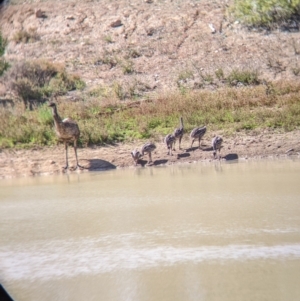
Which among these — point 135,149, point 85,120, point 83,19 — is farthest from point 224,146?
point 83,19

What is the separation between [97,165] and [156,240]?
783 centimetres

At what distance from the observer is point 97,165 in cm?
1484

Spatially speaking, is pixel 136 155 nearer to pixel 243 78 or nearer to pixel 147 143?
pixel 147 143

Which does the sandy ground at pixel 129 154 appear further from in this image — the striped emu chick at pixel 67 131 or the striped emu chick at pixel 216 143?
the striped emu chick at pixel 67 131

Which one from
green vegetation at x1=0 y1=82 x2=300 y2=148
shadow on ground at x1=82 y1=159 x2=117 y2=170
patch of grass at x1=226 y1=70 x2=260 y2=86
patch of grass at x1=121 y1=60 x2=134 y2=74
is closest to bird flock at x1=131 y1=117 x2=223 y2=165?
shadow on ground at x1=82 y1=159 x2=117 y2=170

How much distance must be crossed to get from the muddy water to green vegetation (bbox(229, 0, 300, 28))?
14547mm

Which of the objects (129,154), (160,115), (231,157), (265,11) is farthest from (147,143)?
(265,11)

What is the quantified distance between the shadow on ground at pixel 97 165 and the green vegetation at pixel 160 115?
1255mm

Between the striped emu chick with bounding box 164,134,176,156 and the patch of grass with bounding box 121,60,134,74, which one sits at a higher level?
the patch of grass with bounding box 121,60,134,74

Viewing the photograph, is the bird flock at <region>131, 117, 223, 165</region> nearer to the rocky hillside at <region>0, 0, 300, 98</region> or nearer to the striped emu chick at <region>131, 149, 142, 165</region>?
the striped emu chick at <region>131, 149, 142, 165</region>

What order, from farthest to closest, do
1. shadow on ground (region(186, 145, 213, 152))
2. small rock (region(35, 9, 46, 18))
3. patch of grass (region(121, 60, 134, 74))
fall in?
small rock (region(35, 9, 46, 18)) < patch of grass (region(121, 60, 134, 74)) < shadow on ground (region(186, 145, 213, 152))

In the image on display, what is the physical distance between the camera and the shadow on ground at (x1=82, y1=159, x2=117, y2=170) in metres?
14.8

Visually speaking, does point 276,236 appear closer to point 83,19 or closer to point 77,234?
point 77,234

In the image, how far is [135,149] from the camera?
15211mm
